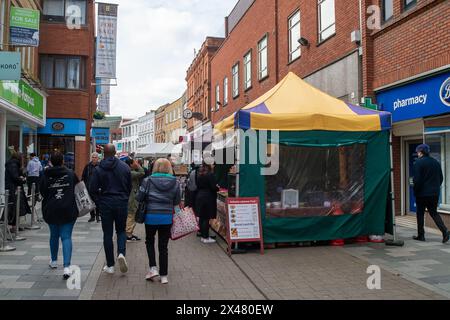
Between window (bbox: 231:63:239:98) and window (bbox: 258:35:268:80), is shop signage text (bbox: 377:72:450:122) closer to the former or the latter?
window (bbox: 258:35:268:80)

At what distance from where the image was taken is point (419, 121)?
1038cm

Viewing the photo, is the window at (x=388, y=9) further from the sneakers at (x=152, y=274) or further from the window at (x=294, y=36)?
the sneakers at (x=152, y=274)

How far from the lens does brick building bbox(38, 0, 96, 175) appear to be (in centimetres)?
2041

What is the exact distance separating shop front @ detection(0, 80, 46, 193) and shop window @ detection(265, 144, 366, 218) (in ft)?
20.8

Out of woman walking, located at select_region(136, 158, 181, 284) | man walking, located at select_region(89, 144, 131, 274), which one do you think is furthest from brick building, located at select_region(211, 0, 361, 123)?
man walking, located at select_region(89, 144, 131, 274)


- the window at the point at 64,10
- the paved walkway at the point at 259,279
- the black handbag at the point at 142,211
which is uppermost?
the window at the point at 64,10

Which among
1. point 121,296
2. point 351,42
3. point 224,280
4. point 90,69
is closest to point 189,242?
point 224,280

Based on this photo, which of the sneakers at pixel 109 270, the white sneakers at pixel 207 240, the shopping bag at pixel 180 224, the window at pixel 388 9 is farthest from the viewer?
the window at pixel 388 9

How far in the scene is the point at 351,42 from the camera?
41.3 ft

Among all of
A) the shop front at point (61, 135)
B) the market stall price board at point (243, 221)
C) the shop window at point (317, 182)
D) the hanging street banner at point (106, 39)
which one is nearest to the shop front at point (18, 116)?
the shop front at point (61, 135)

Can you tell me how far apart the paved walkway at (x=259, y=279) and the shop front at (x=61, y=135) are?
14.3m

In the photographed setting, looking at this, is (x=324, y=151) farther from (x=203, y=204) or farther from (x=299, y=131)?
(x=203, y=204)

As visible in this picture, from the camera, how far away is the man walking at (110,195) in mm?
5953
